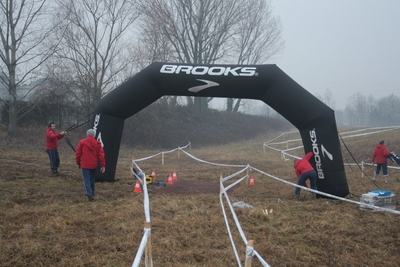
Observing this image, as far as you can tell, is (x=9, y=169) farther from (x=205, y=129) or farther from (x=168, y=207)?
(x=205, y=129)

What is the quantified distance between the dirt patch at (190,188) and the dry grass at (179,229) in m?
0.60

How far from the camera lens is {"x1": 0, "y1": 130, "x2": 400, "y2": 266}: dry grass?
522 centimetres

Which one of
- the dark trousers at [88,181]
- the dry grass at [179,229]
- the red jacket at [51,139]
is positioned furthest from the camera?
the red jacket at [51,139]

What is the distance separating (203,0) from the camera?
37.7m

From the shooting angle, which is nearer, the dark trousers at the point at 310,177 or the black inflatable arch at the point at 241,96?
the dark trousers at the point at 310,177

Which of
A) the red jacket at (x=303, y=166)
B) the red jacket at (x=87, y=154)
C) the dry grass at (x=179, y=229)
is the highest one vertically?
the red jacket at (x=87, y=154)

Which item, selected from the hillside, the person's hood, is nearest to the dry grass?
the person's hood

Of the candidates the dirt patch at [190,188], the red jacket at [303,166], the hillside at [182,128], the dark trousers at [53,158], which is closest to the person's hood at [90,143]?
the dirt patch at [190,188]

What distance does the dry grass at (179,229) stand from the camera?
522 cm

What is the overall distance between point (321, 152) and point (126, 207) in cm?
533

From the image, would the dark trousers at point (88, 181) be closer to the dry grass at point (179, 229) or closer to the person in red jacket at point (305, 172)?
the dry grass at point (179, 229)

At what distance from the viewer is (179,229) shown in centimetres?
643

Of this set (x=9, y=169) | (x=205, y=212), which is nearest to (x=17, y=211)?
(x=205, y=212)

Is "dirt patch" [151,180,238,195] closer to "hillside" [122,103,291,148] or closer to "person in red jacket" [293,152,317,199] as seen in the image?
"person in red jacket" [293,152,317,199]
